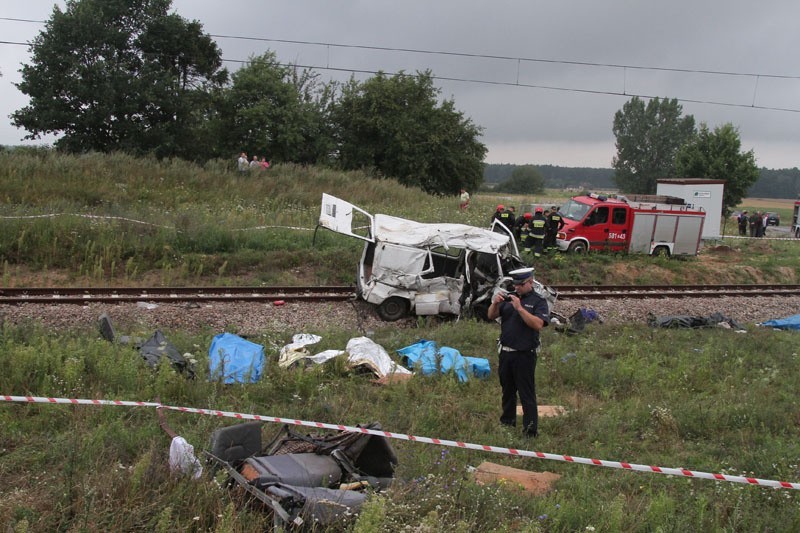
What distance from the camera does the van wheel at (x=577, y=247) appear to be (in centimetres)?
1958

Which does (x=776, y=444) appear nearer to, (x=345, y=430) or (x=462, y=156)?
(x=345, y=430)

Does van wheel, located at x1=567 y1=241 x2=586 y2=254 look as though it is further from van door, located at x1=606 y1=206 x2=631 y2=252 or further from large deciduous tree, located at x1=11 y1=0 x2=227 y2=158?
large deciduous tree, located at x1=11 y1=0 x2=227 y2=158

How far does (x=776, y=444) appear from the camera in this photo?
6.33 meters

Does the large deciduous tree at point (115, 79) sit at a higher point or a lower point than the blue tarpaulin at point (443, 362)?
higher

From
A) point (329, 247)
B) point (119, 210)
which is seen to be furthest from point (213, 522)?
point (119, 210)

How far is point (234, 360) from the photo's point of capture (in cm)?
757

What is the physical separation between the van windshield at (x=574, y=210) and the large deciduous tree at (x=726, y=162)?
80.1ft

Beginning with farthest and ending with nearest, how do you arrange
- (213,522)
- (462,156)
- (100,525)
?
(462,156), (213,522), (100,525)

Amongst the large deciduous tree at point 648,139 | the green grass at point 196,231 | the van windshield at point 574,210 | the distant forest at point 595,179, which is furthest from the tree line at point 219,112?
the distant forest at point 595,179

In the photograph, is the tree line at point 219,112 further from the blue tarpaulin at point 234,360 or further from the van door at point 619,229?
the blue tarpaulin at point 234,360

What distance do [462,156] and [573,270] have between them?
2658 centimetres

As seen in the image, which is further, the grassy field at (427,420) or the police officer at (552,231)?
the police officer at (552,231)

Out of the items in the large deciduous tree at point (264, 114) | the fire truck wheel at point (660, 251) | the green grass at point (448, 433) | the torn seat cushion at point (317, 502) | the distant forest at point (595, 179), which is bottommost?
the green grass at point (448, 433)

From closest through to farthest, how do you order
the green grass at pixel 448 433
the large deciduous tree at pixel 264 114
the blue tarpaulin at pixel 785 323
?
the green grass at pixel 448 433
the blue tarpaulin at pixel 785 323
the large deciduous tree at pixel 264 114
